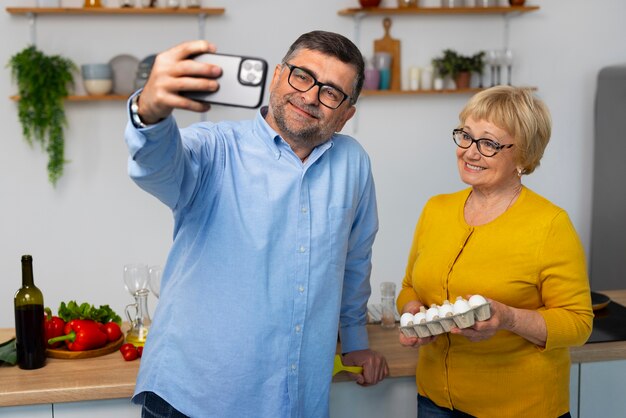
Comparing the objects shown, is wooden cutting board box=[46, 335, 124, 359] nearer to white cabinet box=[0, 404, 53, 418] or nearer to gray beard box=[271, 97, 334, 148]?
white cabinet box=[0, 404, 53, 418]

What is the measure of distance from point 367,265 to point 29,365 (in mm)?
900

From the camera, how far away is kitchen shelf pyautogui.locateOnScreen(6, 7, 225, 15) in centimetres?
393

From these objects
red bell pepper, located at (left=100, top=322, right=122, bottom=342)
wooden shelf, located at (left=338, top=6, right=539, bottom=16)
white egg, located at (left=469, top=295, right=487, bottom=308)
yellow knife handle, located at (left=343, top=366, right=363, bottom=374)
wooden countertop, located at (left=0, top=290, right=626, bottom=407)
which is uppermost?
wooden shelf, located at (left=338, top=6, right=539, bottom=16)

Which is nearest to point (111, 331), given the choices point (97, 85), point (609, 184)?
point (97, 85)

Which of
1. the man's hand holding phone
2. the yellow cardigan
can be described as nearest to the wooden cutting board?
the yellow cardigan

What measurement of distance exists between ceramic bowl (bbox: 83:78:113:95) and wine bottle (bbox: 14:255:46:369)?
223 centimetres

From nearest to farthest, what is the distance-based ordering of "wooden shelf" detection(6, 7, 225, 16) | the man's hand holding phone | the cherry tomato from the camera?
1. the man's hand holding phone
2. the cherry tomato
3. "wooden shelf" detection(6, 7, 225, 16)

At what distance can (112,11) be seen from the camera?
3.98m

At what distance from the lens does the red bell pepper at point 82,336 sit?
2.06 m

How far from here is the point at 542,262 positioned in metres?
1.72

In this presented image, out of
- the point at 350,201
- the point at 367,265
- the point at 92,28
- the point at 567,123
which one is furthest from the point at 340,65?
the point at 567,123

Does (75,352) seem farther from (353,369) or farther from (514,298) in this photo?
(514,298)

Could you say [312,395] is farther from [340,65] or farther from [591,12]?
[591,12]

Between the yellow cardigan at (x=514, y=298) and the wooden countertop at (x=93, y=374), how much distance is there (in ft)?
0.82
